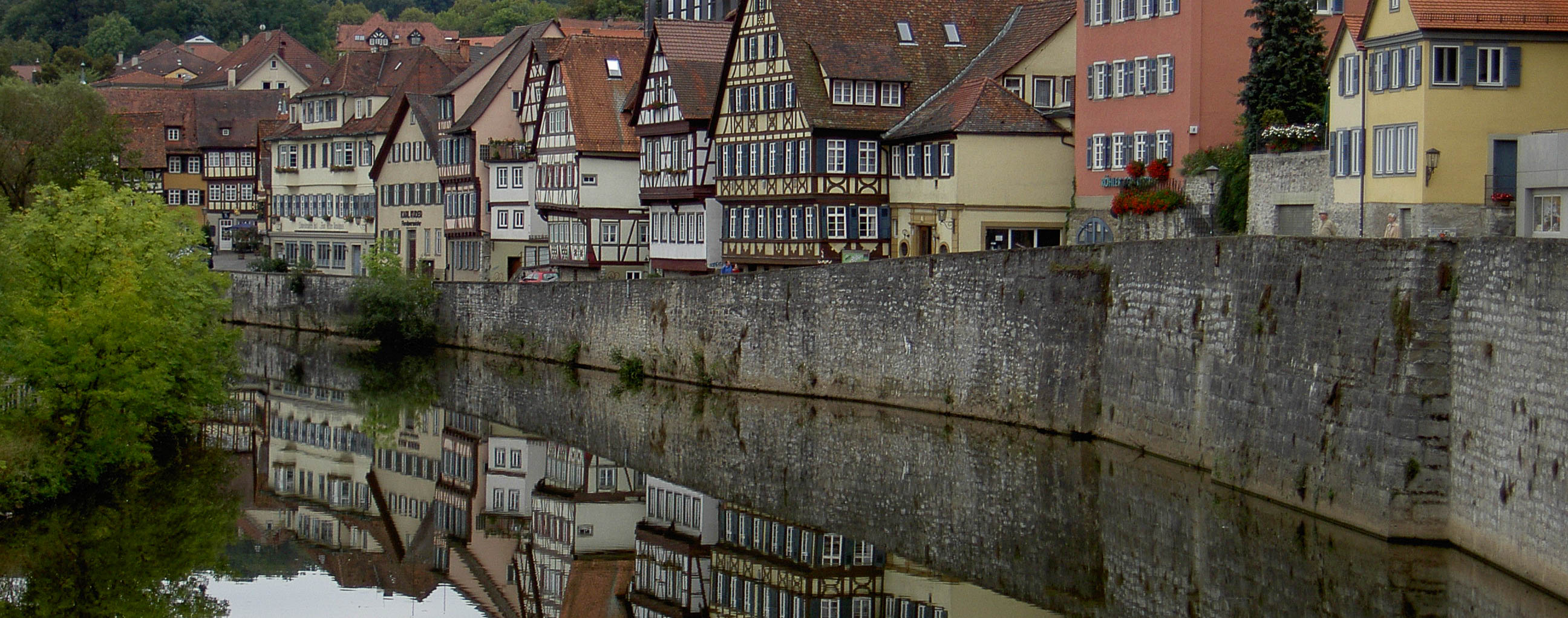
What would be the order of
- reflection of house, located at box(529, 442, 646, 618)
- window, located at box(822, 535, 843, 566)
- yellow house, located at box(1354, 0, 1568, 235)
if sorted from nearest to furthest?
window, located at box(822, 535, 843, 566)
reflection of house, located at box(529, 442, 646, 618)
yellow house, located at box(1354, 0, 1568, 235)

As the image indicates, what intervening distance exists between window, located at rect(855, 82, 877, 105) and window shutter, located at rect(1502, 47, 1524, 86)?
67.6ft

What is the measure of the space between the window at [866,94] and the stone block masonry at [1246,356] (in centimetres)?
692

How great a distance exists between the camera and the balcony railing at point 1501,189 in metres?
33.3

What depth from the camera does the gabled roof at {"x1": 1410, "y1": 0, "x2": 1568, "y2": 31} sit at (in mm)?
32875

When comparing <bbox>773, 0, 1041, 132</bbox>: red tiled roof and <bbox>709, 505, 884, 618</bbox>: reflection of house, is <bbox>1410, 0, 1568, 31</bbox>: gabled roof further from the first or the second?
<bbox>773, 0, 1041, 132</bbox>: red tiled roof

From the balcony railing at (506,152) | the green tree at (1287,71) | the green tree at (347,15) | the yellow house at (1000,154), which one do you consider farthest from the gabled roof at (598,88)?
the green tree at (347,15)

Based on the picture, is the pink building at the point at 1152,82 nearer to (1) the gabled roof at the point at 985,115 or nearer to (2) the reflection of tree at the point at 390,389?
(1) the gabled roof at the point at 985,115

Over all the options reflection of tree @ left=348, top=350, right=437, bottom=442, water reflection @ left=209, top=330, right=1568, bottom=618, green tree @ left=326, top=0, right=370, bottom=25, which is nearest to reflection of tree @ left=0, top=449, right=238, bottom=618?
water reflection @ left=209, top=330, right=1568, bottom=618

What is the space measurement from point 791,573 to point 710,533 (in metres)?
3.45

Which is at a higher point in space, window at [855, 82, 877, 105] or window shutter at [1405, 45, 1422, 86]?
window at [855, 82, 877, 105]

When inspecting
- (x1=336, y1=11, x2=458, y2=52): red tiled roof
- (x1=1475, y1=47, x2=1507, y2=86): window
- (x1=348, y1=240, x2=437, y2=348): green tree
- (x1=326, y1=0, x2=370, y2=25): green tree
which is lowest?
(x1=348, y1=240, x2=437, y2=348): green tree

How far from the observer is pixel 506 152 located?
69.2 metres

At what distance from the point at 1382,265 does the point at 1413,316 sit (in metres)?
0.97

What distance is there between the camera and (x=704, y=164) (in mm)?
57094
